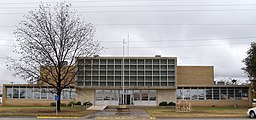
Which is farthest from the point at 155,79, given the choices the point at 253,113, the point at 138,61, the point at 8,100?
the point at 253,113

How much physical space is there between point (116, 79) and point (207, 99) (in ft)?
56.8

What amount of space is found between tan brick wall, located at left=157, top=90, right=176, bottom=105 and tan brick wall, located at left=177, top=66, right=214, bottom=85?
6.19 m

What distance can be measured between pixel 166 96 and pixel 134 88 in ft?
19.8

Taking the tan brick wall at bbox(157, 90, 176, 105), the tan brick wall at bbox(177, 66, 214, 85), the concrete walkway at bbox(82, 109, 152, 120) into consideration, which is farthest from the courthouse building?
the concrete walkway at bbox(82, 109, 152, 120)

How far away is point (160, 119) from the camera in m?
32.8

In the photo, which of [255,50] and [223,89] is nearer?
[255,50]

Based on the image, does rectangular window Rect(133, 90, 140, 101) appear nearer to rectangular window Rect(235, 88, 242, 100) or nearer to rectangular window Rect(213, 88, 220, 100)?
rectangular window Rect(213, 88, 220, 100)

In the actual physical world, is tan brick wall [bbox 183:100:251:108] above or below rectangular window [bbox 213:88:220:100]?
Answer: below

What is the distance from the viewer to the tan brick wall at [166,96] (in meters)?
68.1

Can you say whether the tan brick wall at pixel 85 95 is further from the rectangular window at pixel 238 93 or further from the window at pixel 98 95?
the rectangular window at pixel 238 93

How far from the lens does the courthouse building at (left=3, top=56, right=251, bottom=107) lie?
218ft

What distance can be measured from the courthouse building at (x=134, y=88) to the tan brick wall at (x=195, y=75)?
422 millimetres

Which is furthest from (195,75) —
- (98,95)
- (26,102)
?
(26,102)

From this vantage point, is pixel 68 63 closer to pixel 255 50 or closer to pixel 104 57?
pixel 104 57
